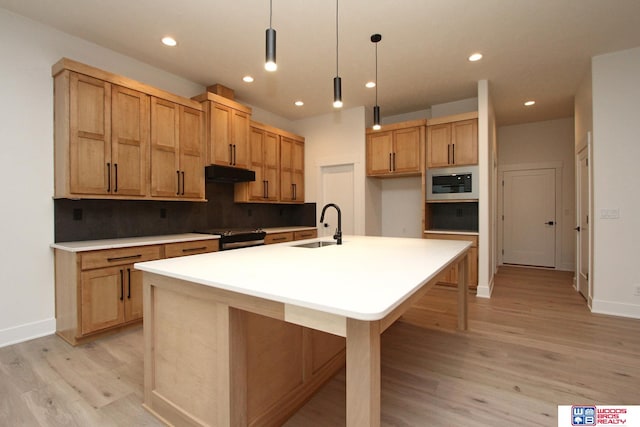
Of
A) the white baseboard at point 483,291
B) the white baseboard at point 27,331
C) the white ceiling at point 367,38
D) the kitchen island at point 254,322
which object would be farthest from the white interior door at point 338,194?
the white baseboard at point 27,331

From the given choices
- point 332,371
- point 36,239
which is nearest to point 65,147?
point 36,239

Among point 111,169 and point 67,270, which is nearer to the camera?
point 67,270

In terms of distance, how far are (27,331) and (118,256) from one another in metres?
0.99

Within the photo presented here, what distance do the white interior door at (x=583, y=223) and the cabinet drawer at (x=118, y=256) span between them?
5045 mm

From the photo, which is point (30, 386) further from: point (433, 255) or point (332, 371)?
point (433, 255)

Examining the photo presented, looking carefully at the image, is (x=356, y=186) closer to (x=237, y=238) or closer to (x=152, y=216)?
(x=237, y=238)

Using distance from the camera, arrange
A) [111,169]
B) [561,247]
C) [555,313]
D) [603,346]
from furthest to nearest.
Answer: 1. [561,247]
2. [555,313]
3. [111,169]
4. [603,346]

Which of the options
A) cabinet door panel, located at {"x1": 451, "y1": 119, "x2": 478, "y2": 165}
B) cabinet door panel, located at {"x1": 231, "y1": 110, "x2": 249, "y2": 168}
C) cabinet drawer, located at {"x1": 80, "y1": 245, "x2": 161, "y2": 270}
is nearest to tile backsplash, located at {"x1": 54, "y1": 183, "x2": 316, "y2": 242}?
cabinet door panel, located at {"x1": 231, "y1": 110, "x2": 249, "y2": 168}

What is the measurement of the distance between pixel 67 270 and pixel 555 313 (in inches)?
194

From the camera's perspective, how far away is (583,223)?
4020mm

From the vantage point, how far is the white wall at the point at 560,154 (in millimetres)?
5543

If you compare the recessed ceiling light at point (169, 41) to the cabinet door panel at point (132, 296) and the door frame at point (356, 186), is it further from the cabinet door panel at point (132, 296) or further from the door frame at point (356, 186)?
the door frame at point (356, 186)

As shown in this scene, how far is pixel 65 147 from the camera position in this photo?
8.54 ft

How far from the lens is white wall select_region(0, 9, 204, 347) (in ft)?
8.26
